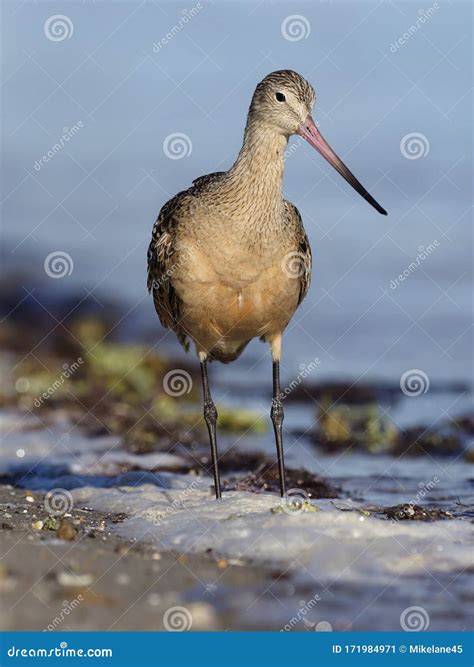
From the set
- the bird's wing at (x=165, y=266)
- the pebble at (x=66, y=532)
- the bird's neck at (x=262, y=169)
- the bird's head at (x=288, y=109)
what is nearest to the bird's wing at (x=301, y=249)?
the bird's neck at (x=262, y=169)

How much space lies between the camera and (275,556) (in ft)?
16.8

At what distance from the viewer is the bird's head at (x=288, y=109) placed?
6633 millimetres

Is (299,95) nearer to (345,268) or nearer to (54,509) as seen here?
(54,509)

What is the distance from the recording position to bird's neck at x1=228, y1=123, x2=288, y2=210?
21.6 feet

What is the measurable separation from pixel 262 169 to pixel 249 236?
42 centimetres

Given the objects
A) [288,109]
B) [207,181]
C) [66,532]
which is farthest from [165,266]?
[66,532]

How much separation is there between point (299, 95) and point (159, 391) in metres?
4.02

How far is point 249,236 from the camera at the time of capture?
6504 millimetres

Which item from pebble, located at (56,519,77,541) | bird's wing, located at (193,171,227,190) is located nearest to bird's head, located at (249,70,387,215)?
bird's wing, located at (193,171,227,190)

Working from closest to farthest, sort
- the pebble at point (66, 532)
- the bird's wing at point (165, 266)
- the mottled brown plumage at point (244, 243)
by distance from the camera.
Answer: the pebble at point (66, 532) → the mottled brown plumage at point (244, 243) → the bird's wing at point (165, 266)

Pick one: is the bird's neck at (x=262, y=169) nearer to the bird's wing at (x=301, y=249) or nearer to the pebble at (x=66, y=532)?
the bird's wing at (x=301, y=249)

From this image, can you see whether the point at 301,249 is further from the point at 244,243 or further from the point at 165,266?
the point at 165,266

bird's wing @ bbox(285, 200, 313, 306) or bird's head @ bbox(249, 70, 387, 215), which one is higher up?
bird's head @ bbox(249, 70, 387, 215)

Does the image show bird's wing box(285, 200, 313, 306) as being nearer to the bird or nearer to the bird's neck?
the bird
